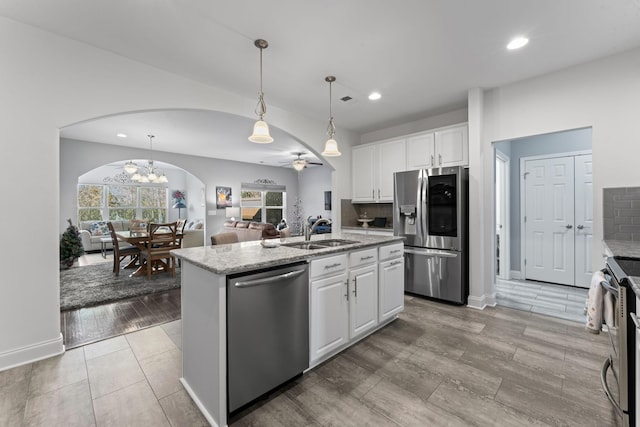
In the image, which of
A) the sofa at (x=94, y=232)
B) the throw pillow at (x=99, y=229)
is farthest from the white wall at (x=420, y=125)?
the throw pillow at (x=99, y=229)

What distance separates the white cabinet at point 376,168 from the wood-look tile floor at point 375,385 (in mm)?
2460

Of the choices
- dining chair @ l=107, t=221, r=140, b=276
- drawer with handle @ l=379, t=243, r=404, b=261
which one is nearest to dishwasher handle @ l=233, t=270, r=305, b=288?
drawer with handle @ l=379, t=243, r=404, b=261

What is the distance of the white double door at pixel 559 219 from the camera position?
4.01m

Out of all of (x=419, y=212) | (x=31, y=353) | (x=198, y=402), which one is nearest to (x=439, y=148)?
(x=419, y=212)

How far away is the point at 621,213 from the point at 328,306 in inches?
118

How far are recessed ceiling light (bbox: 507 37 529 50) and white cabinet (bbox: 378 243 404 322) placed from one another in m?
2.15

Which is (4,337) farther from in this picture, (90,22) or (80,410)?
(90,22)

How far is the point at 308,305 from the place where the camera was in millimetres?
1952

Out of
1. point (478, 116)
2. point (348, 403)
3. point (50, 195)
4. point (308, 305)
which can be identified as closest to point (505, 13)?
point (478, 116)

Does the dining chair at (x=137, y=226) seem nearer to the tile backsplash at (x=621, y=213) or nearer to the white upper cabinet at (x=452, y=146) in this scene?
the white upper cabinet at (x=452, y=146)

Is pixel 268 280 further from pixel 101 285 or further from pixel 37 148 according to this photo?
pixel 101 285

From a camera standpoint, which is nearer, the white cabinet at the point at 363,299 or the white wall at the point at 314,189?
the white cabinet at the point at 363,299

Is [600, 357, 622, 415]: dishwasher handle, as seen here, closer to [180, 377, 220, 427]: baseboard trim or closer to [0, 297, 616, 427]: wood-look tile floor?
[0, 297, 616, 427]: wood-look tile floor

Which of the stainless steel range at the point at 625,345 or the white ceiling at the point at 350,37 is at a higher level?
the white ceiling at the point at 350,37
